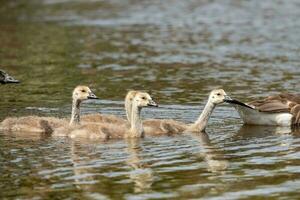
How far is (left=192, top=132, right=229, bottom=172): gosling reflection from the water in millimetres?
31

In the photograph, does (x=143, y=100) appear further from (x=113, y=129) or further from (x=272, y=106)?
(x=272, y=106)

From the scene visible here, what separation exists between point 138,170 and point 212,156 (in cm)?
164

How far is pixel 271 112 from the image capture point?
1800cm

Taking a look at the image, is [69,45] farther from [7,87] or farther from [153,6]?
[153,6]

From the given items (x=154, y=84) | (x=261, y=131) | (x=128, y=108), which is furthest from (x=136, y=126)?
(x=154, y=84)

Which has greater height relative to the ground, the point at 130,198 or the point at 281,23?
the point at 281,23

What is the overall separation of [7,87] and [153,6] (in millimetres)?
19822

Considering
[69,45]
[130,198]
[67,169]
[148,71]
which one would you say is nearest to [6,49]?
[69,45]

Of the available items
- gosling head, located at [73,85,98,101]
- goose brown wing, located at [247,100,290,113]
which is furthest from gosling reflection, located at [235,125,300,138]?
gosling head, located at [73,85,98,101]

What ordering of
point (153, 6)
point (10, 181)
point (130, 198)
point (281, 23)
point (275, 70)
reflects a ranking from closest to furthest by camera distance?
point (130, 198) < point (10, 181) < point (275, 70) < point (281, 23) < point (153, 6)

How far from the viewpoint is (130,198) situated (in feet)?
38.3

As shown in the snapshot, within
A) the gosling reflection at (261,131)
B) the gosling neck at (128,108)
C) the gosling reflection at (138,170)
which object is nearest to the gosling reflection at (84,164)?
the gosling reflection at (138,170)

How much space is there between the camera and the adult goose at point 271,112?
17938mm

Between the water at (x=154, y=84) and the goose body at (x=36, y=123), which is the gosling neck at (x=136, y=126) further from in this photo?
the goose body at (x=36, y=123)
